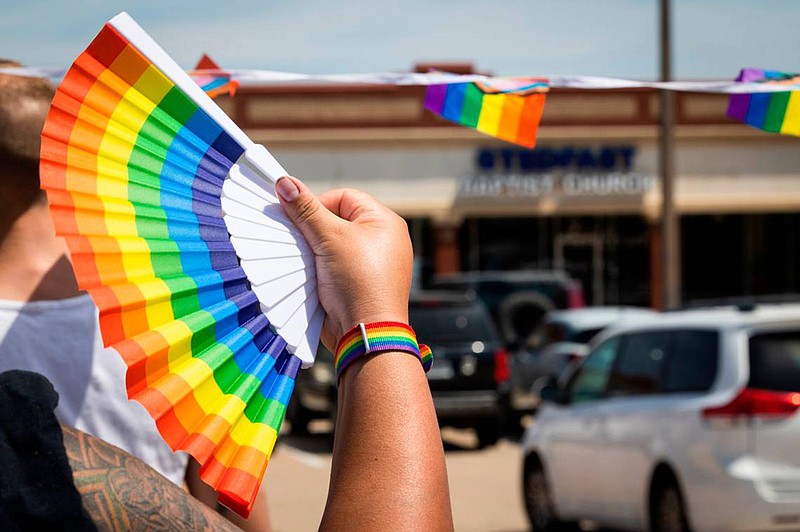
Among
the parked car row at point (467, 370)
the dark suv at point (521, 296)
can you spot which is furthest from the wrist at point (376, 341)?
the dark suv at point (521, 296)

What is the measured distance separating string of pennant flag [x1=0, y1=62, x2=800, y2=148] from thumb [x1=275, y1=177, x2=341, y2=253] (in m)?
1.35

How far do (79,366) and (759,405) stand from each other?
5.74 meters

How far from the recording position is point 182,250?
167 cm

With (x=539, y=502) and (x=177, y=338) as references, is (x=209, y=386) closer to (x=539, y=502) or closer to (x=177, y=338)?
(x=177, y=338)

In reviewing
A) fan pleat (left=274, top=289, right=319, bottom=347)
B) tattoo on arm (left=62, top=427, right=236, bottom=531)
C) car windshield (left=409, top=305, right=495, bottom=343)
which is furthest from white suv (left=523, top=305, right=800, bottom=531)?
tattoo on arm (left=62, top=427, right=236, bottom=531)

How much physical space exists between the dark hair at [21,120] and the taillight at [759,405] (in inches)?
231

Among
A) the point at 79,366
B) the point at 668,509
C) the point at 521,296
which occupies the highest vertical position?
the point at 79,366

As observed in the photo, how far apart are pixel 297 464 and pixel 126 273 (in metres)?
13.1

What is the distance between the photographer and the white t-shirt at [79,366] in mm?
2473

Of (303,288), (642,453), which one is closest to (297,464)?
(642,453)

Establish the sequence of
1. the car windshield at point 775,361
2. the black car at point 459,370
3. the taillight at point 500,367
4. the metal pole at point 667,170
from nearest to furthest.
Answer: the car windshield at point 775,361 → the black car at point 459,370 → the taillight at point 500,367 → the metal pole at point 667,170

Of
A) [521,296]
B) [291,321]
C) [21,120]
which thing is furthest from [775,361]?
[521,296]

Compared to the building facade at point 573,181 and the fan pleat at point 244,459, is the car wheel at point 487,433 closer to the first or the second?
the fan pleat at point 244,459

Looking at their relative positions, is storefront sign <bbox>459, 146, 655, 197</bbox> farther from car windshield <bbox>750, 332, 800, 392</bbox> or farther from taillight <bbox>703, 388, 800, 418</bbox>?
taillight <bbox>703, 388, 800, 418</bbox>
